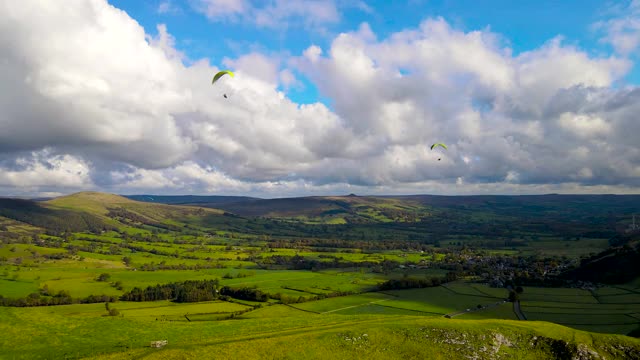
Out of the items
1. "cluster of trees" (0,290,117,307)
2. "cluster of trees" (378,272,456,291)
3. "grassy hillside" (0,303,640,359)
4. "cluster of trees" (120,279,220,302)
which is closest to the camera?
"grassy hillside" (0,303,640,359)

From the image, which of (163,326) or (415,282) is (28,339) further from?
(415,282)

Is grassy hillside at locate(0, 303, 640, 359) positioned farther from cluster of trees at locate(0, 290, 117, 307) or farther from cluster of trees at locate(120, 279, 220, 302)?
cluster of trees at locate(0, 290, 117, 307)

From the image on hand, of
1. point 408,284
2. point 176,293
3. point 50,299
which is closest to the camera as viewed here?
point 50,299

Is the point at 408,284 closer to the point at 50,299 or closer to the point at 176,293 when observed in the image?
the point at 176,293

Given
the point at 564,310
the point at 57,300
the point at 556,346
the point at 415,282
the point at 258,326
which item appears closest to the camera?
the point at 556,346

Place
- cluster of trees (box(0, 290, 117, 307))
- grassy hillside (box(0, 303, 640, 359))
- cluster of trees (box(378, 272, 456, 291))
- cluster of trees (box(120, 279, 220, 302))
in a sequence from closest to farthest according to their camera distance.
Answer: grassy hillside (box(0, 303, 640, 359)) → cluster of trees (box(0, 290, 117, 307)) → cluster of trees (box(120, 279, 220, 302)) → cluster of trees (box(378, 272, 456, 291))

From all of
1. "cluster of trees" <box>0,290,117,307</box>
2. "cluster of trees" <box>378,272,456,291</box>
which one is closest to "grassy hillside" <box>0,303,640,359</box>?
"cluster of trees" <box>0,290,117,307</box>

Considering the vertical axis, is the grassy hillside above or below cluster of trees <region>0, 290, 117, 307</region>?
above

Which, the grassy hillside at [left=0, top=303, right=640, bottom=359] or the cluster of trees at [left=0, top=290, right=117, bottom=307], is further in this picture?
the cluster of trees at [left=0, top=290, right=117, bottom=307]

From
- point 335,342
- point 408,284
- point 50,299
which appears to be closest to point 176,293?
point 50,299

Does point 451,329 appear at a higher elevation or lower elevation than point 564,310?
higher

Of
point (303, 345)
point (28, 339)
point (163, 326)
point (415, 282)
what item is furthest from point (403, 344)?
point (415, 282)
